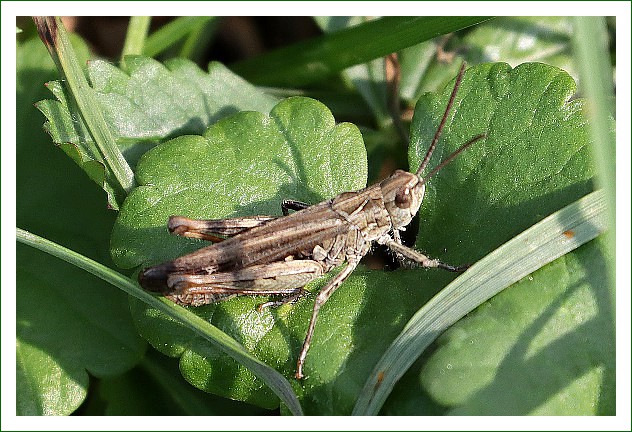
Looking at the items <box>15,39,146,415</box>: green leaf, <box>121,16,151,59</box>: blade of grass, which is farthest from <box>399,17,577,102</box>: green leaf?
<box>15,39,146,415</box>: green leaf

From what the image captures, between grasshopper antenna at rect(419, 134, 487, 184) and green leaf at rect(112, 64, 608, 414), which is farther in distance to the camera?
grasshopper antenna at rect(419, 134, 487, 184)

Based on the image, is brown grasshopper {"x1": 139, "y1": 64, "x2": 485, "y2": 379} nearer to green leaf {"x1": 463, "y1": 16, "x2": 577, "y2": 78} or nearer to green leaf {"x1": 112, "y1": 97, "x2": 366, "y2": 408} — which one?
green leaf {"x1": 112, "y1": 97, "x2": 366, "y2": 408}

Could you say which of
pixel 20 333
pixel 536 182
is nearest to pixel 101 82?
pixel 20 333

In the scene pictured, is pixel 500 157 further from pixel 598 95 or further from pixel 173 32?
pixel 173 32

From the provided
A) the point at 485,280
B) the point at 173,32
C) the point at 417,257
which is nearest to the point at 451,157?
the point at 417,257

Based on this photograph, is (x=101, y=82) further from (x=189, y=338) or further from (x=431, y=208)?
(x=431, y=208)

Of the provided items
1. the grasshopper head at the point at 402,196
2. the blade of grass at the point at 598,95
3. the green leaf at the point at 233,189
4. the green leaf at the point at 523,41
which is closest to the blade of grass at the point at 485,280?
the blade of grass at the point at 598,95
